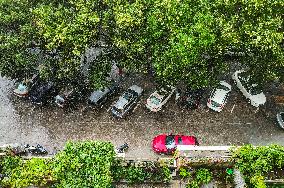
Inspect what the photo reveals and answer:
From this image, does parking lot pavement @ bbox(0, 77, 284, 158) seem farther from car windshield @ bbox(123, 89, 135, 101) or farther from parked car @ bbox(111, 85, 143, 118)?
car windshield @ bbox(123, 89, 135, 101)

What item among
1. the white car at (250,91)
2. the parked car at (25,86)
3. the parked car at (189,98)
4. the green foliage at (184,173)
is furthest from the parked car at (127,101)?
the green foliage at (184,173)

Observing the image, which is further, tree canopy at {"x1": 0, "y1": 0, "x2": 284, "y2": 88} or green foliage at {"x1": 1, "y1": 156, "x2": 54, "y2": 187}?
tree canopy at {"x1": 0, "y1": 0, "x2": 284, "y2": 88}

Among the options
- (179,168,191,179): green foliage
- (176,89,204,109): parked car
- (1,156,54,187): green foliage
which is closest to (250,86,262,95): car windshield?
(176,89,204,109): parked car

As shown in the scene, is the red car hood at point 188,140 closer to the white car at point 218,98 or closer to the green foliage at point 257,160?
the white car at point 218,98

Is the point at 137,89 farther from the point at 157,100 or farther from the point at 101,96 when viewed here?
the point at 101,96

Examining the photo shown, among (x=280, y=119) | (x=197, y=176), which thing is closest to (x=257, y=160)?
(x=197, y=176)
